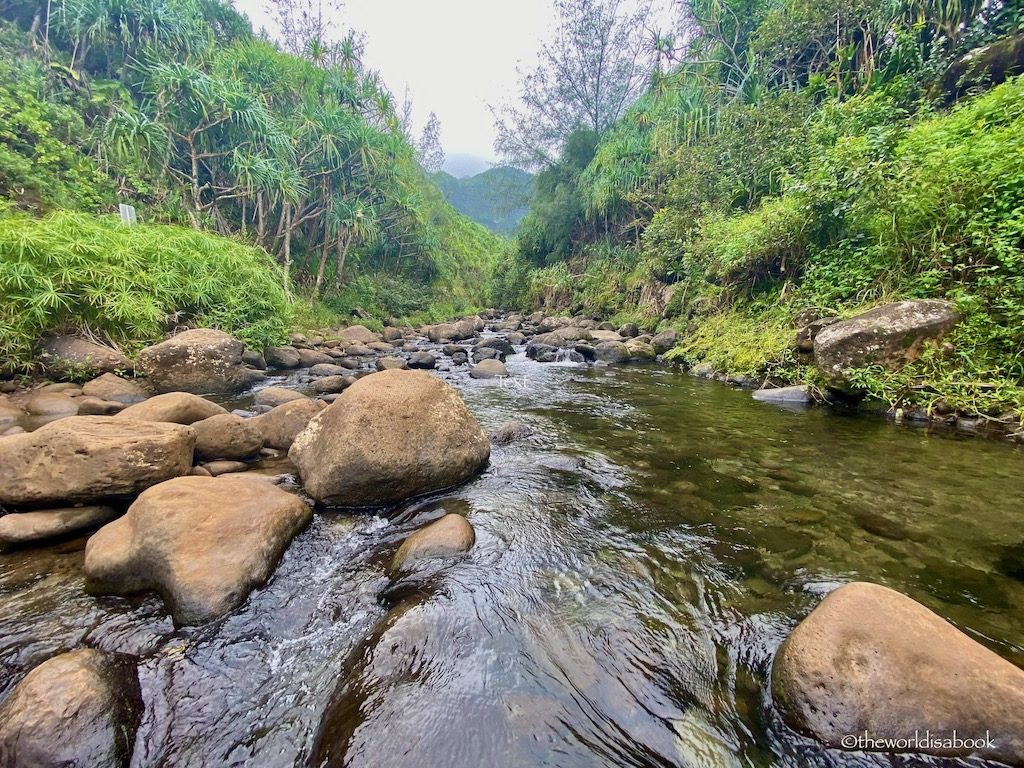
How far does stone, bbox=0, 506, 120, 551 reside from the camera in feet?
8.39

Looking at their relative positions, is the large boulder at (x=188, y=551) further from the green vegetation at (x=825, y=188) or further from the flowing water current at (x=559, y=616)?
the green vegetation at (x=825, y=188)

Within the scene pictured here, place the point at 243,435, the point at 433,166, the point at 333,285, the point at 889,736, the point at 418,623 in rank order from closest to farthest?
the point at 889,736, the point at 418,623, the point at 243,435, the point at 333,285, the point at 433,166

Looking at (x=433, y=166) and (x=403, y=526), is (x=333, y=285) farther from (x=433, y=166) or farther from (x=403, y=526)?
(x=433, y=166)

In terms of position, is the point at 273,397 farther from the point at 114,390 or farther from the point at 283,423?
the point at 114,390

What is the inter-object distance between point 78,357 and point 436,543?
7.17m

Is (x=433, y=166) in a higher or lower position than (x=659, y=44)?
higher

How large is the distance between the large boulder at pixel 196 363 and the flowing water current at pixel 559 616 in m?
5.03

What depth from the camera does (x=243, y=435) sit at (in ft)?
13.1

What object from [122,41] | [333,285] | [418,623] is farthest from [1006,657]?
[122,41]

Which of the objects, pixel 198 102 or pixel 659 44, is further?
pixel 659 44

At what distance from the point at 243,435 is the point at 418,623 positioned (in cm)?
285

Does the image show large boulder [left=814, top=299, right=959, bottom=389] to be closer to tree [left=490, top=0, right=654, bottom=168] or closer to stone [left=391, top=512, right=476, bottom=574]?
stone [left=391, top=512, right=476, bottom=574]

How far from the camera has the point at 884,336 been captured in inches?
208

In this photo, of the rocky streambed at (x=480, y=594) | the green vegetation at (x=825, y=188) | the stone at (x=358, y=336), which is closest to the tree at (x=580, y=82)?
the green vegetation at (x=825, y=188)
